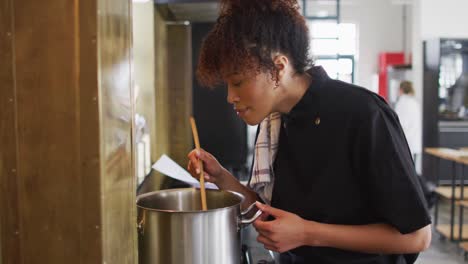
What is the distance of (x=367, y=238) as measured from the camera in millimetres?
749

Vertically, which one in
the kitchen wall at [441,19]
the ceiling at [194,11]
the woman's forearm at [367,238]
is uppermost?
the kitchen wall at [441,19]

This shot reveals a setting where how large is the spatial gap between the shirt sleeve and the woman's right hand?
0.35m

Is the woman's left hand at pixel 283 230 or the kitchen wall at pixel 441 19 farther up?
the kitchen wall at pixel 441 19

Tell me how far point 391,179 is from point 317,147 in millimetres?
147

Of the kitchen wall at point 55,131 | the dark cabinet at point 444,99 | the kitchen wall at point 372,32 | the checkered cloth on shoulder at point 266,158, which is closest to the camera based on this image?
the kitchen wall at point 55,131

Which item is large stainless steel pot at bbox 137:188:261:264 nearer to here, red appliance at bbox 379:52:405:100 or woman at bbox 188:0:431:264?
woman at bbox 188:0:431:264

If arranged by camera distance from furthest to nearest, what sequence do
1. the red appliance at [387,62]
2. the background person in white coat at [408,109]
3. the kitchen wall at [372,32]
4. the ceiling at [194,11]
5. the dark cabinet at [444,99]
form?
the kitchen wall at [372,32] → the red appliance at [387,62] → the dark cabinet at [444,99] → the background person in white coat at [408,109] → the ceiling at [194,11]

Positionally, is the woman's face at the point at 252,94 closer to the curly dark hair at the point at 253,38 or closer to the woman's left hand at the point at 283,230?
the curly dark hair at the point at 253,38

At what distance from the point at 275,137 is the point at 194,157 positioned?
0.17 metres

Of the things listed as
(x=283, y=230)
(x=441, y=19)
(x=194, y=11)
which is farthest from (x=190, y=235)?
(x=441, y=19)

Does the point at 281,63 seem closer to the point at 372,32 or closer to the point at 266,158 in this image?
the point at 266,158

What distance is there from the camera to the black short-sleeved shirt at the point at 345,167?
0.72 meters

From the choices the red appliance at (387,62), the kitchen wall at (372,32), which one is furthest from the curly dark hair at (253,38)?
the kitchen wall at (372,32)

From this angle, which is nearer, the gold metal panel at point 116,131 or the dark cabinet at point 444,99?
the gold metal panel at point 116,131
